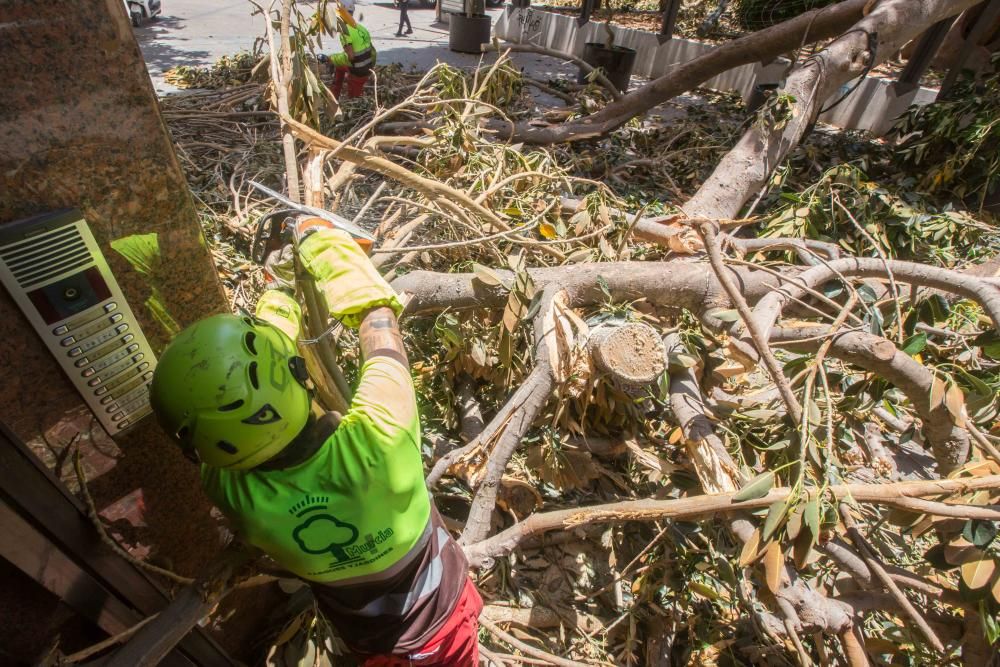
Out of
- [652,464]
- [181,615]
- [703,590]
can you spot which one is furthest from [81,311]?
[703,590]

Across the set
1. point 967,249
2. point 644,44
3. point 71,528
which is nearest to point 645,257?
point 967,249

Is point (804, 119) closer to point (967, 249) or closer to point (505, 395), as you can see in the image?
point (967, 249)

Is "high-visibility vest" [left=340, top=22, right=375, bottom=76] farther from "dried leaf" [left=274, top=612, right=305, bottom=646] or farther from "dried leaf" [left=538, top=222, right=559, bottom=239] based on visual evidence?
"dried leaf" [left=274, top=612, right=305, bottom=646]

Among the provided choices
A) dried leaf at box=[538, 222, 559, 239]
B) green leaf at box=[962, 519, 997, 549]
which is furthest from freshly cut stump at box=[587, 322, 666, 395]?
dried leaf at box=[538, 222, 559, 239]

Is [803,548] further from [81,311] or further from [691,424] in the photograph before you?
[81,311]

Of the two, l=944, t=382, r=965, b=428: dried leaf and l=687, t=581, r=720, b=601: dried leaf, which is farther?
l=687, t=581, r=720, b=601: dried leaf

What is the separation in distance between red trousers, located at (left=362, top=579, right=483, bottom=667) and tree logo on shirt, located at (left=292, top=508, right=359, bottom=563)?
1.72ft

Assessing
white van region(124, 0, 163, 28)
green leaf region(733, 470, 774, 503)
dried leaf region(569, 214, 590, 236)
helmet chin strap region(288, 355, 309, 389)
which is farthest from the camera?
white van region(124, 0, 163, 28)

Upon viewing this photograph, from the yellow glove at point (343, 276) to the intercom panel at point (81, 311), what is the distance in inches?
21.3

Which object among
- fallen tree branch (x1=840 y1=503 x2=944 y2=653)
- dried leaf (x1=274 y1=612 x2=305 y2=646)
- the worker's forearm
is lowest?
dried leaf (x1=274 y1=612 x2=305 y2=646)

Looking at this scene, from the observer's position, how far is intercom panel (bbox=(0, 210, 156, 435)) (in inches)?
36.1

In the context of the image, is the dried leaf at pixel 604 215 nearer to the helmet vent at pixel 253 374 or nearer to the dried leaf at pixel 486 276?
the dried leaf at pixel 486 276

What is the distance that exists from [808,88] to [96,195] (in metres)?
4.70

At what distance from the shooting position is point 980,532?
4.81 feet
